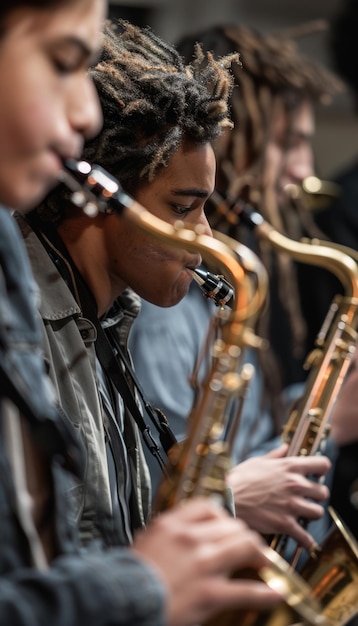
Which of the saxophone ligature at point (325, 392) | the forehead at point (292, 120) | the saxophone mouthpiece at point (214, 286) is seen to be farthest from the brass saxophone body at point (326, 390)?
the forehead at point (292, 120)

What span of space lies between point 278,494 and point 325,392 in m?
0.29

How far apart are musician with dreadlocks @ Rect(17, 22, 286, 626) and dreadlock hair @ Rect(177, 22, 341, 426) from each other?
1.01 metres

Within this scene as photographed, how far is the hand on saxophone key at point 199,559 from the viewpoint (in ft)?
4.19

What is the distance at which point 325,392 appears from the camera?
2447 millimetres

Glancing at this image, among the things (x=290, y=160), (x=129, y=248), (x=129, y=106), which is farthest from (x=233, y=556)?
(x=290, y=160)

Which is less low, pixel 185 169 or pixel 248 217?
pixel 185 169

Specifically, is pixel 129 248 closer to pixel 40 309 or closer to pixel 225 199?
pixel 40 309

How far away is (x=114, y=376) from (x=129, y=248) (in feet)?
0.80

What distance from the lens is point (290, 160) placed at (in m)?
3.60

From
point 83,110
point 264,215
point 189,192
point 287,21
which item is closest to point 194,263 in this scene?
point 189,192

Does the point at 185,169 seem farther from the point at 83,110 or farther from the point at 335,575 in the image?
the point at 335,575

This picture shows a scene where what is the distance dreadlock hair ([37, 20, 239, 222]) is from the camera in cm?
204

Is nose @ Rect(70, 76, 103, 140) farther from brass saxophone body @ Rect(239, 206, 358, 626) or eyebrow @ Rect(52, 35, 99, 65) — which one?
brass saxophone body @ Rect(239, 206, 358, 626)

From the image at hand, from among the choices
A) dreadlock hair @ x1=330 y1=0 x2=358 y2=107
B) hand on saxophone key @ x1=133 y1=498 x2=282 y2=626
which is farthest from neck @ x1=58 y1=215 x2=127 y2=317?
dreadlock hair @ x1=330 y1=0 x2=358 y2=107
